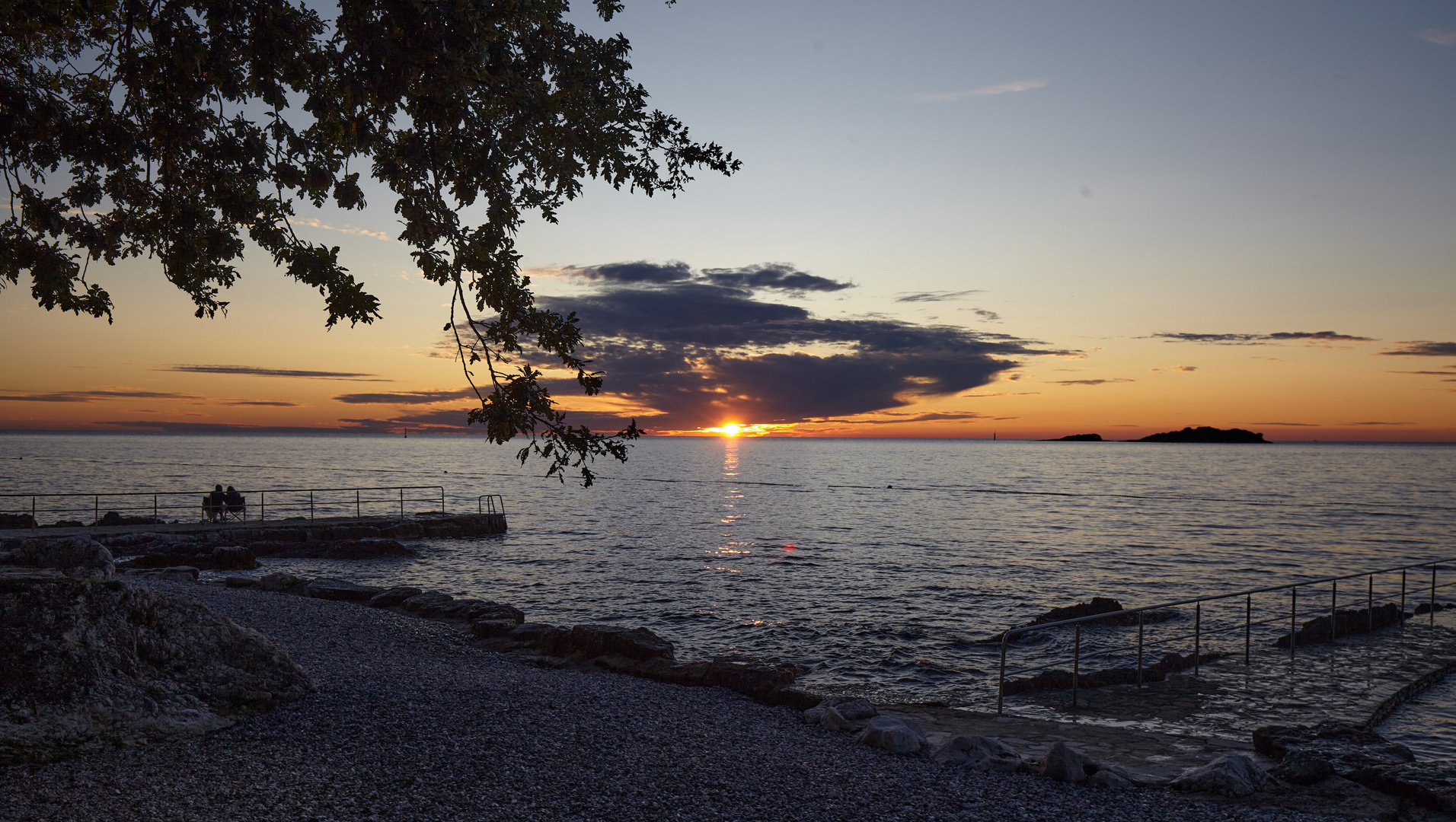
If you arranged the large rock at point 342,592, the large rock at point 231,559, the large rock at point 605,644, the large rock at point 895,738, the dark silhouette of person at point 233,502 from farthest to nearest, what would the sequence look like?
the dark silhouette of person at point 233,502 < the large rock at point 231,559 < the large rock at point 342,592 < the large rock at point 605,644 < the large rock at point 895,738

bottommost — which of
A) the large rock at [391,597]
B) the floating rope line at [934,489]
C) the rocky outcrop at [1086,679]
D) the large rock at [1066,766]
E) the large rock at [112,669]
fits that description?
the floating rope line at [934,489]

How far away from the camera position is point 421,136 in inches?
237

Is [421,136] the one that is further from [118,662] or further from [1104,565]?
[1104,565]

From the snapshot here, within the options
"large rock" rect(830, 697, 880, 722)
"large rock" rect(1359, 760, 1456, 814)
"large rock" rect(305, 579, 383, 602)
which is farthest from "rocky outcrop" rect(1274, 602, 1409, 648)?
"large rock" rect(305, 579, 383, 602)

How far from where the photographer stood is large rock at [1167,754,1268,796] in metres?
8.77

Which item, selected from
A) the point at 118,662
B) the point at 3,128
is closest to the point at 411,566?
the point at 118,662

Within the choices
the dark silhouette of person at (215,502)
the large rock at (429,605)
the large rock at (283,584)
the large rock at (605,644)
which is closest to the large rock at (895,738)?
the large rock at (605,644)

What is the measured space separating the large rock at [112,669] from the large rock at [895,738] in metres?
6.98

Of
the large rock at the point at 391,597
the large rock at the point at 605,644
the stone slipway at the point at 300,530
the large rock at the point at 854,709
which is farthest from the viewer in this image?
the stone slipway at the point at 300,530

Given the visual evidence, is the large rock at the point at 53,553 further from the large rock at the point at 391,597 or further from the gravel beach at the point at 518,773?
the gravel beach at the point at 518,773

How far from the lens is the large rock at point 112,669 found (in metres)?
7.45

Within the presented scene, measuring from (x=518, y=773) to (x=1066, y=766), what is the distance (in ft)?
19.4

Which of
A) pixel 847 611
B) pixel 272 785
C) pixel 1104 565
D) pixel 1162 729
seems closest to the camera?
pixel 272 785

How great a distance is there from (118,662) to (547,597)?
63.6 ft
